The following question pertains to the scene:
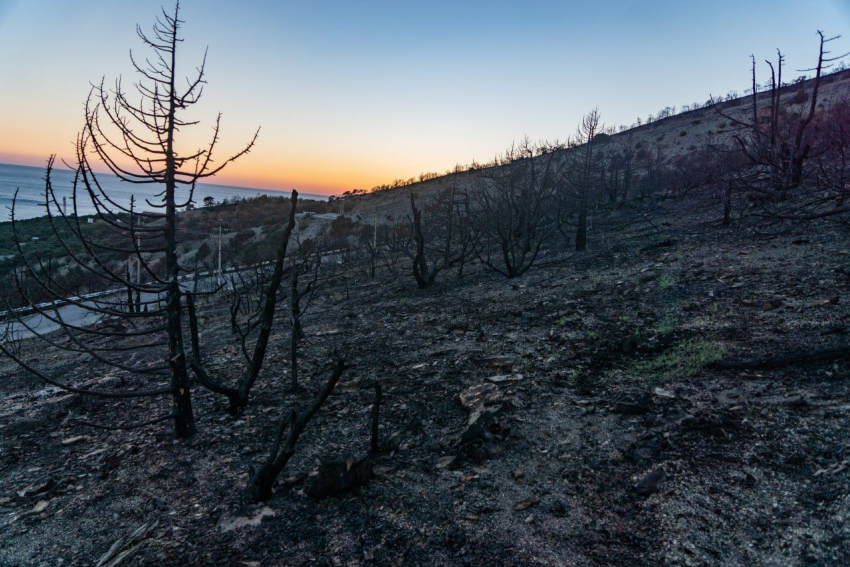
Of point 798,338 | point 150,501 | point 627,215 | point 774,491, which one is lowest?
point 150,501

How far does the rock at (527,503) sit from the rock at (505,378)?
2.36 meters

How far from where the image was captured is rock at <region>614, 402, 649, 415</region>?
4750mm

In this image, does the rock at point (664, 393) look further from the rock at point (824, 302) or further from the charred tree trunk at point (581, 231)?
the charred tree trunk at point (581, 231)

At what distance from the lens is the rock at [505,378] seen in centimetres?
604

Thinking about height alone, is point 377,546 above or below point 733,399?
below

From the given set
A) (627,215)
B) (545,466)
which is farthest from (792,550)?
(627,215)

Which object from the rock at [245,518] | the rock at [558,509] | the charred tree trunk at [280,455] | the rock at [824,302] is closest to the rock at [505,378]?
the rock at [558,509]

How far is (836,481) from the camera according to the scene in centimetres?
320

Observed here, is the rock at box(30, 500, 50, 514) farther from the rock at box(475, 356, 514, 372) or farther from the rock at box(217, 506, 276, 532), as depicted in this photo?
the rock at box(475, 356, 514, 372)

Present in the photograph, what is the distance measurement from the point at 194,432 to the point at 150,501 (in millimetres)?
1344

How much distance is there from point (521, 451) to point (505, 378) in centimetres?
173

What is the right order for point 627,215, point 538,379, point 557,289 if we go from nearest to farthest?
1. point 538,379
2. point 557,289
3. point 627,215

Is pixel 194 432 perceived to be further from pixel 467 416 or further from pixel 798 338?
pixel 798 338

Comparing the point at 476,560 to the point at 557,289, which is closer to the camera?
the point at 476,560
